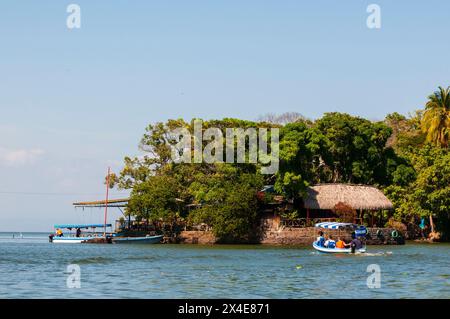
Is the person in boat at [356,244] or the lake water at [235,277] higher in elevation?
the person in boat at [356,244]

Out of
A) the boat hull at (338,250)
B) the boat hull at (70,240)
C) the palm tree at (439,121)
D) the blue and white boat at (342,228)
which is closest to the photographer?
the boat hull at (338,250)

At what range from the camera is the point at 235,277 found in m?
32.6

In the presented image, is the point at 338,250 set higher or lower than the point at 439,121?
lower

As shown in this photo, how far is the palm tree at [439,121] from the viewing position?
72.1m

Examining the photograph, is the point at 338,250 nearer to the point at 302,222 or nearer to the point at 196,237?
the point at 302,222

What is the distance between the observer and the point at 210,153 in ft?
229

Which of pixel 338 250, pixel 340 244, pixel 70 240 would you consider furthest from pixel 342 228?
pixel 70 240

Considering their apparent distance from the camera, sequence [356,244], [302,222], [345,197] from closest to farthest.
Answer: [356,244] → [345,197] → [302,222]

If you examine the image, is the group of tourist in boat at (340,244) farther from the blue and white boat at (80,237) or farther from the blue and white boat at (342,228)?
the blue and white boat at (80,237)

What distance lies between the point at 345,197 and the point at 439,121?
1405cm

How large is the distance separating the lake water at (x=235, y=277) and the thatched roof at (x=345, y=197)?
18714 millimetres

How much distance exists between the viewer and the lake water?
2648cm

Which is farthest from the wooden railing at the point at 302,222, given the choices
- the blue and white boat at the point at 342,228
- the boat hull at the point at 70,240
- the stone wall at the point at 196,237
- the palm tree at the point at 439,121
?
the boat hull at the point at 70,240
